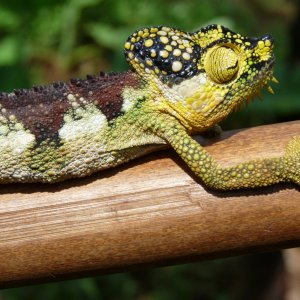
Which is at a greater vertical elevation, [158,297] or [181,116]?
[181,116]

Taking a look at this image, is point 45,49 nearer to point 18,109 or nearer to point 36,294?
point 36,294

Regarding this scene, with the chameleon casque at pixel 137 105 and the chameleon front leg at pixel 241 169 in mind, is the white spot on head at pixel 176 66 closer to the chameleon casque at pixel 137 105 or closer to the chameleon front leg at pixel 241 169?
the chameleon casque at pixel 137 105

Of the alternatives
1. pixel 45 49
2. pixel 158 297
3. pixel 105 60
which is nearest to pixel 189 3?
pixel 105 60

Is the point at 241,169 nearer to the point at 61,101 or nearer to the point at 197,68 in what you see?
the point at 197,68

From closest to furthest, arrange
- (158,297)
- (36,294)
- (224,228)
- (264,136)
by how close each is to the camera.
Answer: (224,228) < (264,136) < (36,294) < (158,297)

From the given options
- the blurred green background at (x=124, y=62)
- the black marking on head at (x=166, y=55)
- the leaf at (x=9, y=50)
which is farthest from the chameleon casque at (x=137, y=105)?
the leaf at (x=9, y=50)

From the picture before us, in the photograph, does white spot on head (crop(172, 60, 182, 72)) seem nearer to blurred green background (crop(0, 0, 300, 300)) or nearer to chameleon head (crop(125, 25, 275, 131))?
chameleon head (crop(125, 25, 275, 131))
